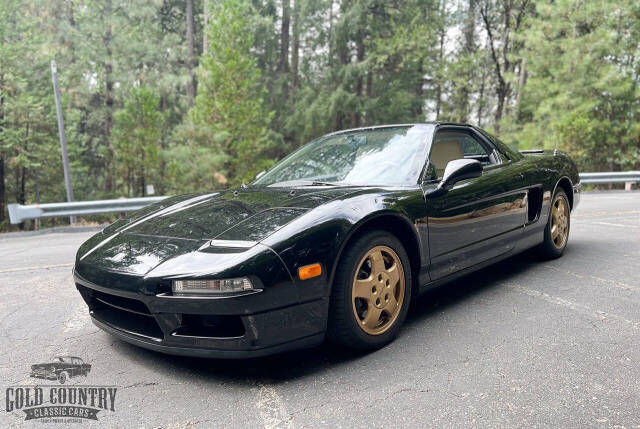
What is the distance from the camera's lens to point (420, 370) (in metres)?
2.33

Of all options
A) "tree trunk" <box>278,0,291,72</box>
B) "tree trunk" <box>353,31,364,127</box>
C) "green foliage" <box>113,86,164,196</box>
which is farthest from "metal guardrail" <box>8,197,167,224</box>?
"tree trunk" <box>278,0,291,72</box>

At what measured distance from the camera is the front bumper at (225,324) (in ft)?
6.81

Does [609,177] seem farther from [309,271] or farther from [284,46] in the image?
[284,46]

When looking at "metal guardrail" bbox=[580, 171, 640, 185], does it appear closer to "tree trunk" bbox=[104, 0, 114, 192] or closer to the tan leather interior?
the tan leather interior

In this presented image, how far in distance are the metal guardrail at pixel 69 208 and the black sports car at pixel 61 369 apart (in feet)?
21.6

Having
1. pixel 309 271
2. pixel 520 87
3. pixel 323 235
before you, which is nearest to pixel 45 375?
pixel 309 271

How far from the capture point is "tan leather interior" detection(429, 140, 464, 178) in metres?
3.35

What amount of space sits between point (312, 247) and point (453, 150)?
6.48 feet

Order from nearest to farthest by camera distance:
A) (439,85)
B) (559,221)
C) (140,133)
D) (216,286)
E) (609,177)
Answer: (216,286) < (559,221) < (609,177) < (140,133) < (439,85)

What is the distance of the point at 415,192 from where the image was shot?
289 centimetres

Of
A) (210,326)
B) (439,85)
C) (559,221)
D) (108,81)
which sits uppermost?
(439,85)

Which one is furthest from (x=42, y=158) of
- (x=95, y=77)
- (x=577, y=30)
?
(x=577, y=30)

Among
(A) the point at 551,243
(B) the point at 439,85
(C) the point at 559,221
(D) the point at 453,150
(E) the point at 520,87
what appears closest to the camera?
(D) the point at 453,150

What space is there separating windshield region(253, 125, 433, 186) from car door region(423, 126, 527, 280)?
12 centimetres
